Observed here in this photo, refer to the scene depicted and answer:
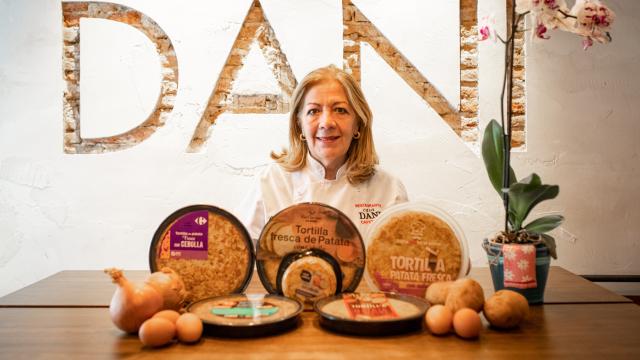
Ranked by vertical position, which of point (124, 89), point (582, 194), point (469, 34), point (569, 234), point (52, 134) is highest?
point (469, 34)

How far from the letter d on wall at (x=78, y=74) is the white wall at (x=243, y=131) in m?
0.05

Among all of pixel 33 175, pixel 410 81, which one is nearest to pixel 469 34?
pixel 410 81

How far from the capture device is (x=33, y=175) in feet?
10.1

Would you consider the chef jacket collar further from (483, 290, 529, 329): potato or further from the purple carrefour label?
(483, 290, 529, 329): potato

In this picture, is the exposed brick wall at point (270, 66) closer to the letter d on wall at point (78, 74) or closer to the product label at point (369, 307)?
the letter d on wall at point (78, 74)

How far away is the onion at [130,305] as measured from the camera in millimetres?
968

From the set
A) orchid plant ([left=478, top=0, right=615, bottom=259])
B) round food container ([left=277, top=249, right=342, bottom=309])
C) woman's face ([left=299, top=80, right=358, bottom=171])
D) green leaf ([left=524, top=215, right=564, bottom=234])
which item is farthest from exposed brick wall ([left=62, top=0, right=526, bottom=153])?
round food container ([left=277, top=249, right=342, bottom=309])

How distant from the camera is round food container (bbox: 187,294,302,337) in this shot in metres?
0.96

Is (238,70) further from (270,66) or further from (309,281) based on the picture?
(309,281)

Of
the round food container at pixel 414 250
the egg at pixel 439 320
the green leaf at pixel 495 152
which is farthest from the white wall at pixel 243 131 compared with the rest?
the egg at pixel 439 320

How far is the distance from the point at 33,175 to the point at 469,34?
2816mm

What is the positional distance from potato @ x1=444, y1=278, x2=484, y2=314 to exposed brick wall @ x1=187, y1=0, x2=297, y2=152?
85.2 inches

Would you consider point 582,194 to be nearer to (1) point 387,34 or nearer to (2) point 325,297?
(1) point 387,34

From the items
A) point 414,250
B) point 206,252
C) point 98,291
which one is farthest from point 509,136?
point 98,291
